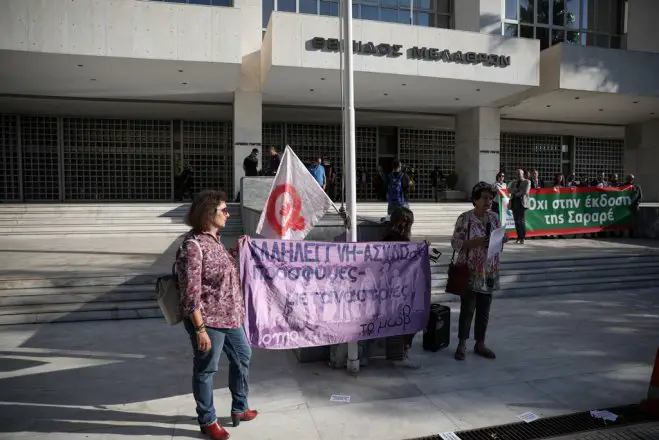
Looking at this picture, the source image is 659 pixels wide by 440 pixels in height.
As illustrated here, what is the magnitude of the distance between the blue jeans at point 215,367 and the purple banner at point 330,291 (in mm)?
436

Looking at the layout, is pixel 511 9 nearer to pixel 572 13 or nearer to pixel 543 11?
pixel 543 11

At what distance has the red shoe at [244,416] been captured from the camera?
10.6 ft

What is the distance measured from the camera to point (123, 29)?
12.7 metres

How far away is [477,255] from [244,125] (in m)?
13.7

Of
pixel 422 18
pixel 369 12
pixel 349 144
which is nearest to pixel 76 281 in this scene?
pixel 349 144

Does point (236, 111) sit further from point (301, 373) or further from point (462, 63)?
point (301, 373)

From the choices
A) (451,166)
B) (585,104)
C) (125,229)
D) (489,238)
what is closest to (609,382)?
(489,238)

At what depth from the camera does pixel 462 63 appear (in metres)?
14.8

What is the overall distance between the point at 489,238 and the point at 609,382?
5.19 ft

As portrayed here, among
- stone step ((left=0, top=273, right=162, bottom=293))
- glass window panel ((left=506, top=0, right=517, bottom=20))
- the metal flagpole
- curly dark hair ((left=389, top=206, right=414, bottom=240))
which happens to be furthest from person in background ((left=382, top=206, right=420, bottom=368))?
glass window panel ((left=506, top=0, right=517, bottom=20))

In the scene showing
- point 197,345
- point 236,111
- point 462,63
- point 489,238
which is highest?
point 462,63

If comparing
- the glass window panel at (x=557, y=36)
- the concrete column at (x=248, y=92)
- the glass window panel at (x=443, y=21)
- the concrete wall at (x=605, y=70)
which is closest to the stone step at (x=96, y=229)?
the concrete column at (x=248, y=92)

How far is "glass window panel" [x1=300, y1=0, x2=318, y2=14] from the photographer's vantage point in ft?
52.9

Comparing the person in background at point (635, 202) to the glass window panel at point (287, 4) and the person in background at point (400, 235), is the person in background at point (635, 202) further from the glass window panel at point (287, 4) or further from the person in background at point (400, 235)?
the glass window panel at point (287, 4)
